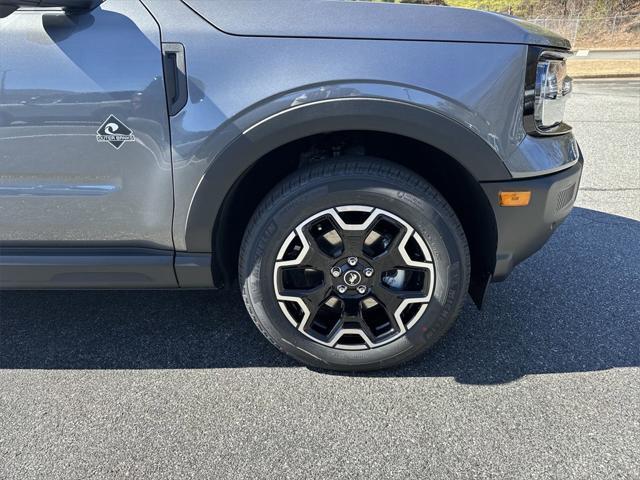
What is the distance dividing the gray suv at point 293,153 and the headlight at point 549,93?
1 cm

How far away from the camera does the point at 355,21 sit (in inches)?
71.7

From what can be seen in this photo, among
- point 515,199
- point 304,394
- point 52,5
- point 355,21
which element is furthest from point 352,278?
point 52,5

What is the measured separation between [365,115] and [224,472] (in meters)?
1.36

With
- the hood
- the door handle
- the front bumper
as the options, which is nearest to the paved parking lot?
the front bumper

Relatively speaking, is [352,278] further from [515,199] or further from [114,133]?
[114,133]

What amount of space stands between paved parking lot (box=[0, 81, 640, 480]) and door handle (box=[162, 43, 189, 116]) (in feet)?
3.87

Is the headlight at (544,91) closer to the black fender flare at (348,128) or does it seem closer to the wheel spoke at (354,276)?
the black fender flare at (348,128)

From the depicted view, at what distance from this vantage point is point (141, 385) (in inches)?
83.0

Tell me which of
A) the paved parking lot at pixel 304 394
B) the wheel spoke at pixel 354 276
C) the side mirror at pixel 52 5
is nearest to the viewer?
the side mirror at pixel 52 5

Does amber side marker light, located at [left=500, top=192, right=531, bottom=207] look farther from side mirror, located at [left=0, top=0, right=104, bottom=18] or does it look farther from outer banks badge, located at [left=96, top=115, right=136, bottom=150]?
side mirror, located at [left=0, top=0, right=104, bottom=18]

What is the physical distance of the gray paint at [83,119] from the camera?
1770 mm

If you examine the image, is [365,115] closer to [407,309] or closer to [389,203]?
[389,203]

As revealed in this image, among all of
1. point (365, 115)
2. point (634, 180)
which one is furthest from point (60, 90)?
point (634, 180)

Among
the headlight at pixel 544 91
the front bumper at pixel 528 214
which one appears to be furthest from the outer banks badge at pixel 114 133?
the headlight at pixel 544 91
